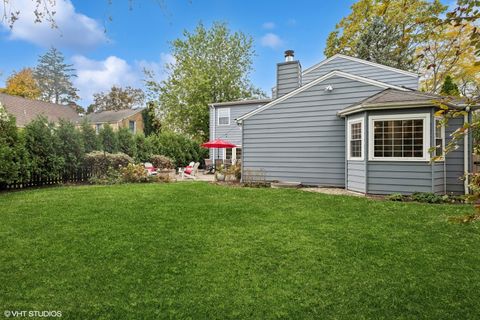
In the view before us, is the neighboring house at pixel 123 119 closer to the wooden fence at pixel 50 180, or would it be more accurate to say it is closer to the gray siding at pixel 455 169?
the wooden fence at pixel 50 180

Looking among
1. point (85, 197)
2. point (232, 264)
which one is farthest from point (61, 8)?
point (85, 197)

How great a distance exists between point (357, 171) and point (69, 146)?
1084 centimetres

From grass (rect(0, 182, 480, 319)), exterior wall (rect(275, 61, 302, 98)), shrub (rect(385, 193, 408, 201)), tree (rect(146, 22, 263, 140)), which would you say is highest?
tree (rect(146, 22, 263, 140))

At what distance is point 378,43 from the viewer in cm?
2111

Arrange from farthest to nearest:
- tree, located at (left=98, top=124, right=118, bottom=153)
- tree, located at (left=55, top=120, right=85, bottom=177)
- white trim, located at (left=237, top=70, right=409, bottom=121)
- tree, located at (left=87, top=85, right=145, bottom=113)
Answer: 1. tree, located at (left=87, top=85, right=145, bottom=113)
2. tree, located at (left=98, top=124, right=118, bottom=153)
3. tree, located at (left=55, top=120, right=85, bottom=177)
4. white trim, located at (left=237, top=70, right=409, bottom=121)

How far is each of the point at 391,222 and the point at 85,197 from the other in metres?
7.29

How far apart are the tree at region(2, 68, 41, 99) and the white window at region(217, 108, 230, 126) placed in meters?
26.3

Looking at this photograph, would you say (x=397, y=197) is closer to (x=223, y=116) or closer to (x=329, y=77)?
(x=329, y=77)

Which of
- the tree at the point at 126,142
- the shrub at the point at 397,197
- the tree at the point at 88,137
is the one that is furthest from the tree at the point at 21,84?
the shrub at the point at 397,197

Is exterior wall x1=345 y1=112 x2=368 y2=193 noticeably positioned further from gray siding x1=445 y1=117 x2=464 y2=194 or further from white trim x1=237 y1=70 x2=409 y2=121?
gray siding x1=445 y1=117 x2=464 y2=194

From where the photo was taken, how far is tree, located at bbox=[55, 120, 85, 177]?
1041cm

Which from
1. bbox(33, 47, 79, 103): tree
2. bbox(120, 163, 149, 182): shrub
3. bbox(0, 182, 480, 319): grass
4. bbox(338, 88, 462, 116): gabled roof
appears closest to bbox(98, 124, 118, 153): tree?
bbox(120, 163, 149, 182): shrub

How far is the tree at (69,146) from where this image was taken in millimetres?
10405

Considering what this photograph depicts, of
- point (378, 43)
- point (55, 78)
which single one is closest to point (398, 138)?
point (378, 43)
